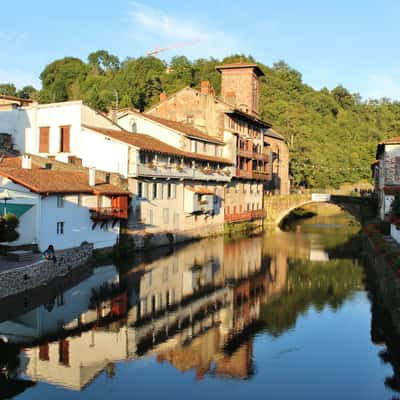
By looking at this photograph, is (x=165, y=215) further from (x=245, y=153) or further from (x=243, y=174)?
(x=245, y=153)

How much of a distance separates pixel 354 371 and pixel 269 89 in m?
98.6

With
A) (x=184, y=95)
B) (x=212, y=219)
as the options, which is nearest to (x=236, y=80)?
(x=184, y=95)

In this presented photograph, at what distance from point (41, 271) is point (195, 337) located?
10023mm

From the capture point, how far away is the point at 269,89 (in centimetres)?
11219

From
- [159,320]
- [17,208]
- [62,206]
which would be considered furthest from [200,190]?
[159,320]

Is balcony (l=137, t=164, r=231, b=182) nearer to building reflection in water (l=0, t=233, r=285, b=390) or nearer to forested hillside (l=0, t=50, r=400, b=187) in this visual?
building reflection in water (l=0, t=233, r=285, b=390)

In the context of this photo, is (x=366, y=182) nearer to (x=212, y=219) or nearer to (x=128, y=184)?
(x=212, y=219)

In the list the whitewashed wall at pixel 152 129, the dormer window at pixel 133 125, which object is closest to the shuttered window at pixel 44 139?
the whitewashed wall at pixel 152 129

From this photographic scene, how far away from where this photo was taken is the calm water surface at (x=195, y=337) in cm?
1670

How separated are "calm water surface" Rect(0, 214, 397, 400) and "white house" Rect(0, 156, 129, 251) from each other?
308 cm

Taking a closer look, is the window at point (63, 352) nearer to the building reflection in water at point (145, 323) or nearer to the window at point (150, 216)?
the building reflection in water at point (145, 323)

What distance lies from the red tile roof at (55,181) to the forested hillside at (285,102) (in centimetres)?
4465

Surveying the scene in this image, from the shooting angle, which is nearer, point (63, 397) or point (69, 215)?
point (63, 397)

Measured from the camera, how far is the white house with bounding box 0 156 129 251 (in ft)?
102
